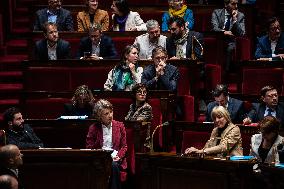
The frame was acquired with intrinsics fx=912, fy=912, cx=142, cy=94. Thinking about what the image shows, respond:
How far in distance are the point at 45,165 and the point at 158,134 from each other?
1017mm

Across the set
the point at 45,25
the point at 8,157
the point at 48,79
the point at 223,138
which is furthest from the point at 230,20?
the point at 8,157

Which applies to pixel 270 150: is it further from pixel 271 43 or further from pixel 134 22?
pixel 134 22

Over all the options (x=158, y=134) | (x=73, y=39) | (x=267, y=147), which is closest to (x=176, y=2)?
(x=73, y=39)

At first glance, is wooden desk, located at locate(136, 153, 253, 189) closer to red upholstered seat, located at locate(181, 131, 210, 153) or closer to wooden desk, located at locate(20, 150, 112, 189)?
wooden desk, located at locate(20, 150, 112, 189)

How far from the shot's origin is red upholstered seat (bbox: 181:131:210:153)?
606 cm

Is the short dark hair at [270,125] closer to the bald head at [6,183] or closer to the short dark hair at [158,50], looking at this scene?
the short dark hair at [158,50]

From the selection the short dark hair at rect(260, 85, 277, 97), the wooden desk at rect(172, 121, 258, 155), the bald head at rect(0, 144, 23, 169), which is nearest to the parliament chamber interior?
the wooden desk at rect(172, 121, 258, 155)

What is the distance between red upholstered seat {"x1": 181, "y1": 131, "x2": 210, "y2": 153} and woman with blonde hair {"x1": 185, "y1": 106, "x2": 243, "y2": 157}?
0.26 meters

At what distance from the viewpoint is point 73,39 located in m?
7.85

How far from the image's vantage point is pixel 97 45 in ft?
25.0

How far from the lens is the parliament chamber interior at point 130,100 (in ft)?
18.0

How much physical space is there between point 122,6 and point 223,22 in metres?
0.91

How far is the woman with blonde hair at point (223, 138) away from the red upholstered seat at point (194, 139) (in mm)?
256

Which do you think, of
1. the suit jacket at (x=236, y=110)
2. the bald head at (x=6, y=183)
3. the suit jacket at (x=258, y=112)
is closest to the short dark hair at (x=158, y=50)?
the suit jacket at (x=236, y=110)
